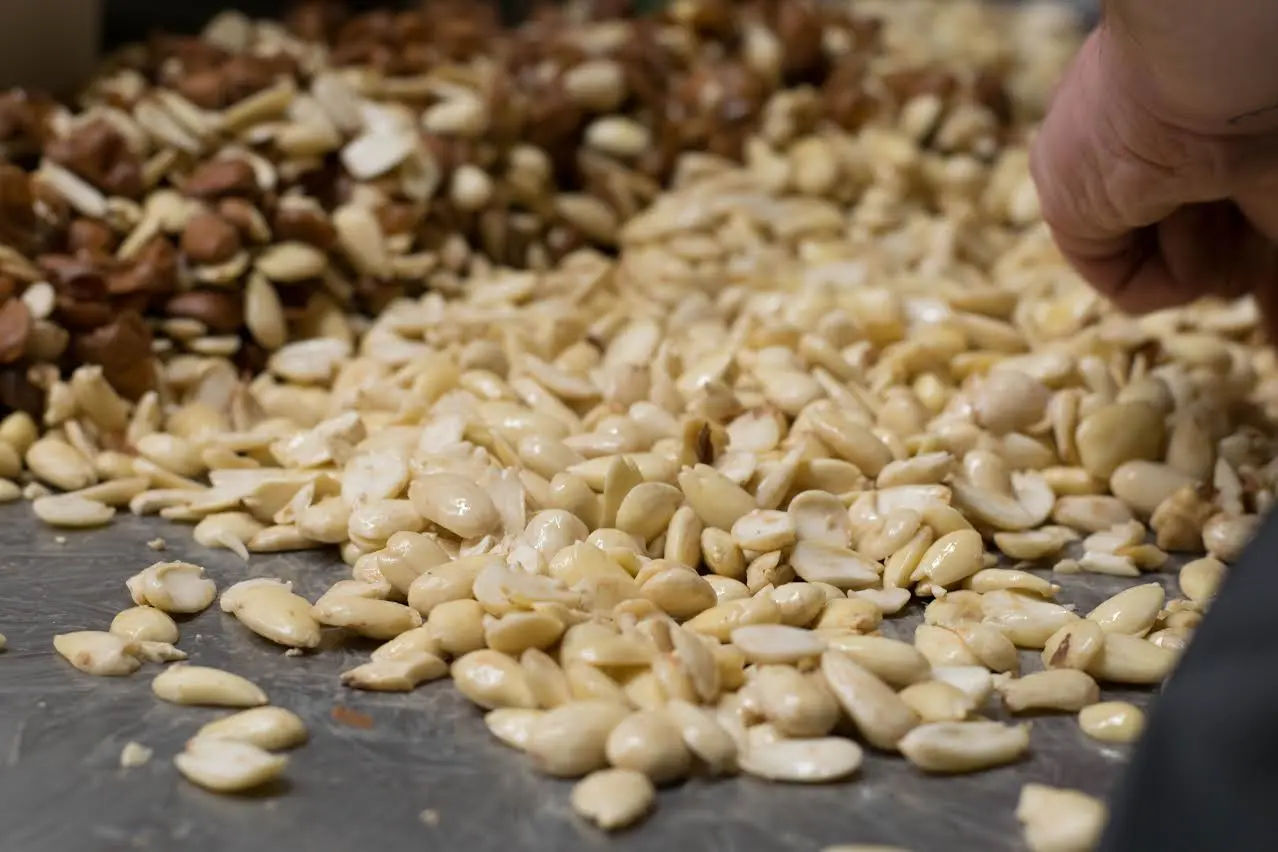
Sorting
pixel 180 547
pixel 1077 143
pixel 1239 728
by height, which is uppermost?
pixel 1077 143

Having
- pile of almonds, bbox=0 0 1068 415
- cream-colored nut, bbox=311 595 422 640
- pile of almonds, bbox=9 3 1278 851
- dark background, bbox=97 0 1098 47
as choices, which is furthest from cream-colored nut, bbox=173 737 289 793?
dark background, bbox=97 0 1098 47

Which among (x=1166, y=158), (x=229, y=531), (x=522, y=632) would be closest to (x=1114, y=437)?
(x=1166, y=158)

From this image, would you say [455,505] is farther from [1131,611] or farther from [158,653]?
[1131,611]

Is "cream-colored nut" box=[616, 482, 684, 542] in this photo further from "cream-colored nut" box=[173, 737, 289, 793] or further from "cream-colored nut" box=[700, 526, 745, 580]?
"cream-colored nut" box=[173, 737, 289, 793]

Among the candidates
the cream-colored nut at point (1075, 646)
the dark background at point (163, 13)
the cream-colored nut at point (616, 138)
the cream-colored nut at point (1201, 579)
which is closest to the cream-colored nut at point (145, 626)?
the cream-colored nut at point (1075, 646)

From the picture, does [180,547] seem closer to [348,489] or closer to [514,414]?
[348,489]

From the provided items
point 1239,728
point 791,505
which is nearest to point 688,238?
point 791,505

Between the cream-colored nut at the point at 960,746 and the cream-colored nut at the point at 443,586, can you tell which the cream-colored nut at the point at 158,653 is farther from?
the cream-colored nut at the point at 960,746
